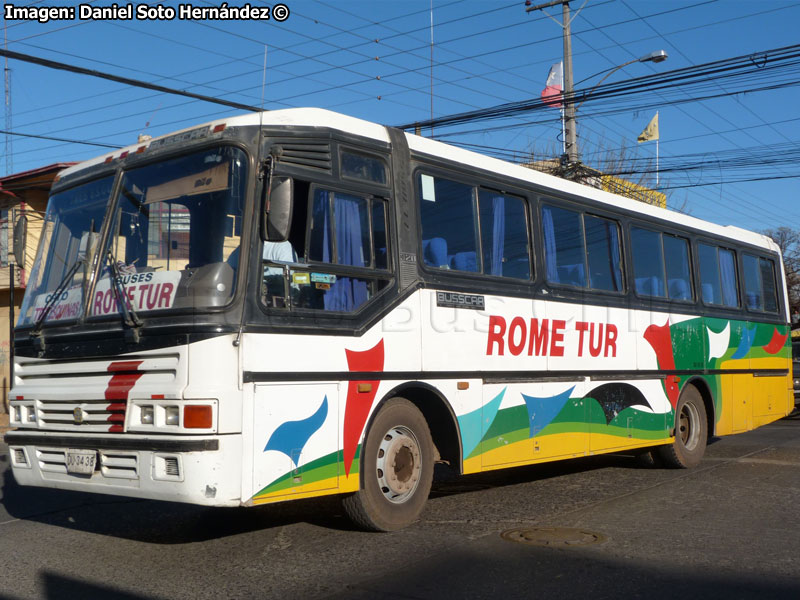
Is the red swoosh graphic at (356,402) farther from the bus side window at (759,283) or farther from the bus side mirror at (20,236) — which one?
the bus side window at (759,283)

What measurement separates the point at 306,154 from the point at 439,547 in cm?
313

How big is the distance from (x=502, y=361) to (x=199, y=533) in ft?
10.4

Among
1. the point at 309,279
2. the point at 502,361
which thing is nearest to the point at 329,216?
the point at 309,279

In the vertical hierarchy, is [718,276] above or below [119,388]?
above

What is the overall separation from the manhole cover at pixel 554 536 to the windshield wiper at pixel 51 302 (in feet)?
13.1

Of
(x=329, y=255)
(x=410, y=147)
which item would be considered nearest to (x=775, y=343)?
(x=410, y=147)

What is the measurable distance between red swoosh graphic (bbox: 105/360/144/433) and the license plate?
0.93 ft

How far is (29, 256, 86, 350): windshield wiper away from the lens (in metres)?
7.04

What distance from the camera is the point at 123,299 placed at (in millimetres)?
6543

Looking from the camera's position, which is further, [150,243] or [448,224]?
[448,224]

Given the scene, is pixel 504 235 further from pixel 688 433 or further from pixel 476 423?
pixel 688 433

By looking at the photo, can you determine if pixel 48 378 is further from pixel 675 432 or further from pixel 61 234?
pixel 675 432

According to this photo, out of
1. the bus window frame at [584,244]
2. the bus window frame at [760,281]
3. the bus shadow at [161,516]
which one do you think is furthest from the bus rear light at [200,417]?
the bus window frame at [760,281]

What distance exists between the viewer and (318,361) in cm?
655
